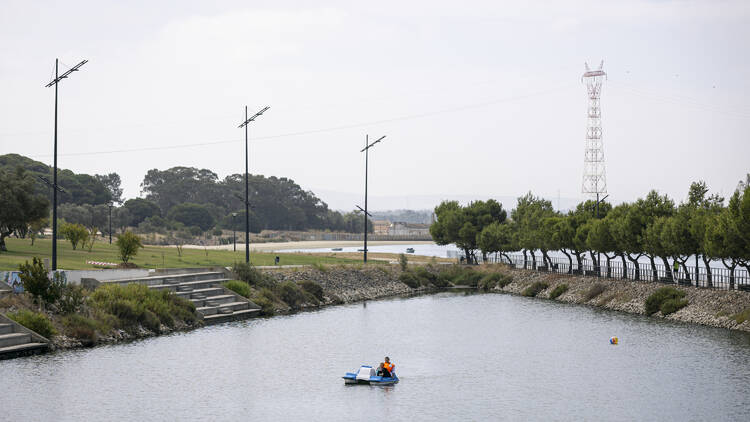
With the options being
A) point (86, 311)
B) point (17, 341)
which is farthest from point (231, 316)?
point (17, 341)

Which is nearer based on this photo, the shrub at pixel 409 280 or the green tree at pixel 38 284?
the green tree at pixel 38 284

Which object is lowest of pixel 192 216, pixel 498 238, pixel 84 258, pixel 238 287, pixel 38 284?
pixel 238 287

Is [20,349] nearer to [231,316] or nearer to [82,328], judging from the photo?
[82,328]

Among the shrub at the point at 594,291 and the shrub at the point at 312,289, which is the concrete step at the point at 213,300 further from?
the shrub at the point at 594,291

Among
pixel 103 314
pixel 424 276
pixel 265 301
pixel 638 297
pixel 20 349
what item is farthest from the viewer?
pixel 424 276

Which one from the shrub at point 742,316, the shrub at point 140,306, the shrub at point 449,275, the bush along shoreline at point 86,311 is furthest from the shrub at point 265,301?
the shrub at point 742,316

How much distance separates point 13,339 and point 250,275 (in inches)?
1084

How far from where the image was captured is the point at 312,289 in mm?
71875

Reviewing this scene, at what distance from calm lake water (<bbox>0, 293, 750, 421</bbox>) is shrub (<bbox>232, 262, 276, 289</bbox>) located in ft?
31.9

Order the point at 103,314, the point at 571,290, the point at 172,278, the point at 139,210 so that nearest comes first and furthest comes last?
the point at 103,314 < the point at 172,278 < the point at 571,290 < the point at 139,210

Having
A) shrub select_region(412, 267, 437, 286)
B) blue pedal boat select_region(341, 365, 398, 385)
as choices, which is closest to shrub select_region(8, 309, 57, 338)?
blue pedal boat select_region(341, 365, 398, 385)

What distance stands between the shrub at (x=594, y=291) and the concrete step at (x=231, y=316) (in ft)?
103

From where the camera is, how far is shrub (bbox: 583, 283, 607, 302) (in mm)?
72562

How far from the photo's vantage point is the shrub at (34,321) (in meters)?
42.4
